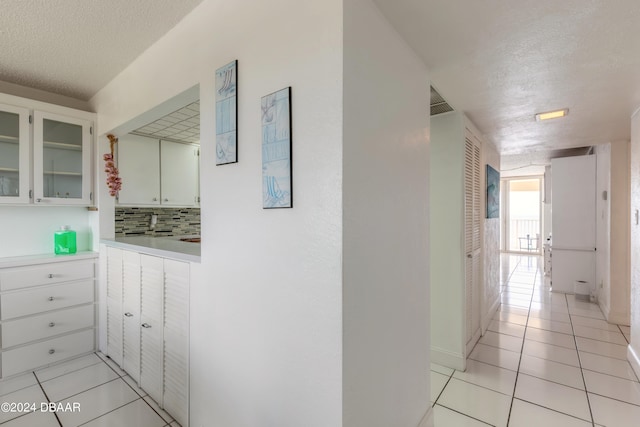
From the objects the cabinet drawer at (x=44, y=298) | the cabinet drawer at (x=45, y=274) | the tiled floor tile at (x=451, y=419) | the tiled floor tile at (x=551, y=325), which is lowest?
the tiled floor tile at (x=551, y=325)

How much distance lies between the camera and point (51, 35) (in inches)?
73.7

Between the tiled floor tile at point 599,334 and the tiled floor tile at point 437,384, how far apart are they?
1.99 metres

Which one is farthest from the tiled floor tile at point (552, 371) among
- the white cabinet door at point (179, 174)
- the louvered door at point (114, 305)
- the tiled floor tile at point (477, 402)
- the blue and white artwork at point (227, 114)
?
the white cabinet door at point (179, 174)

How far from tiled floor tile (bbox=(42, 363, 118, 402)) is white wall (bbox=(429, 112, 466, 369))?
108 inches

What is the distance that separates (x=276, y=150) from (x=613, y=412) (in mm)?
2776

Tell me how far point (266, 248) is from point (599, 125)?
11.8ft

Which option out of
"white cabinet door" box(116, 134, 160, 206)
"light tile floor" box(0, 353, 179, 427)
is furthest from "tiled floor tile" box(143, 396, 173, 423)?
"white cabinet door" box(116, 134, 160, 206)

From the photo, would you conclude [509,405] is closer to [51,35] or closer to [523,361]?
[523,361]

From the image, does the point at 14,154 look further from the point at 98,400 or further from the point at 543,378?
the point at 543,378

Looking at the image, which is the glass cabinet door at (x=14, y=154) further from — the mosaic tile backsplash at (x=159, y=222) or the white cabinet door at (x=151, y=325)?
the white cabinet door at (x=151, y=325)

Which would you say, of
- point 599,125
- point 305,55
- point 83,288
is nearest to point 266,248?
point 305,55

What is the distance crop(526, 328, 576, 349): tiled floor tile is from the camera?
300 centimetres

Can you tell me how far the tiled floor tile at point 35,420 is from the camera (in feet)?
6.06

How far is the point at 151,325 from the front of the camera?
2.05m
